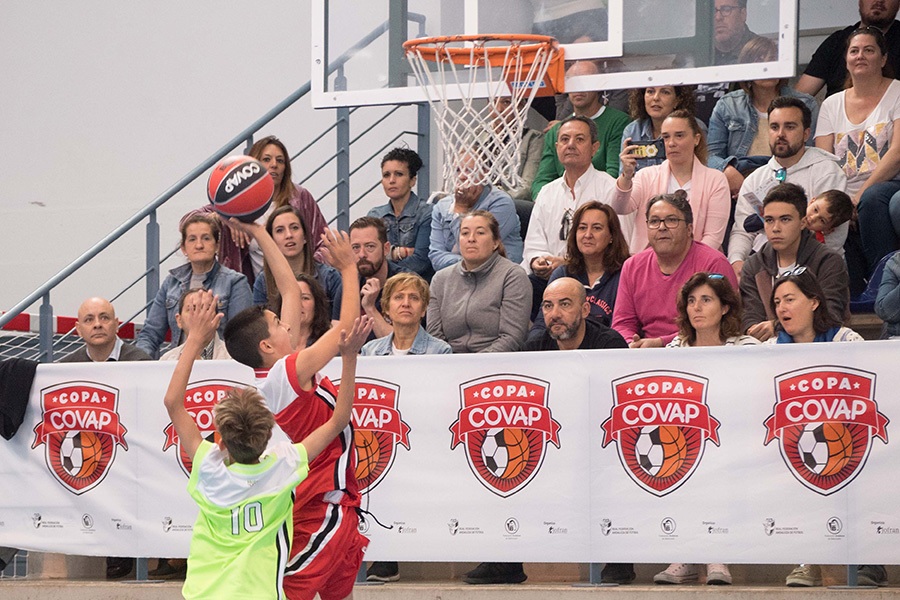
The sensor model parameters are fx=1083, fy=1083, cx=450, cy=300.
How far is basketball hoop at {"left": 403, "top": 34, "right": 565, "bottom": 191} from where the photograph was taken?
7172mm

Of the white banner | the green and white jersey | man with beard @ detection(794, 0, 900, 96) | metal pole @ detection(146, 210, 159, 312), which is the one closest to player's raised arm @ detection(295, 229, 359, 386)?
the green and white jersey

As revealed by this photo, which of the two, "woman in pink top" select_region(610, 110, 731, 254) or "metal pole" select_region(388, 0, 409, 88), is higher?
"metal pole" select_region(388, 0, 409, 88)

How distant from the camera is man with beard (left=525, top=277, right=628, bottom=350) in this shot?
647 cm

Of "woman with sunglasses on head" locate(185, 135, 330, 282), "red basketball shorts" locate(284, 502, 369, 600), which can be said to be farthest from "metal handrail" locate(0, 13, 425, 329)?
"red basketball shorts" locate(284, 502, 369, 600)

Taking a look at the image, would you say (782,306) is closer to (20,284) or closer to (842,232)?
(842,232)

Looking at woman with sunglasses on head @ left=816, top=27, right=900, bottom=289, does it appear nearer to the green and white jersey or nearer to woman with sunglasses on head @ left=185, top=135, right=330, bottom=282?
woman with sunglasses on head @ left=185, top=135, right=330, bottom=282

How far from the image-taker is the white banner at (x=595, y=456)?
5520mm

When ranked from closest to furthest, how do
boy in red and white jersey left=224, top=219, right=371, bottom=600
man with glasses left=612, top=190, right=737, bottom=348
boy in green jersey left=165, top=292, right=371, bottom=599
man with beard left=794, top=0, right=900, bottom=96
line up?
boy in green jersey left=165, top=292, right=371, bottom=599 < boy in red and white jersey left=224, top=219, right=371, bottom=600 < man with glasses left=612, top=190, right=737, bottom=348 < man with beard left=794, top=0, right=900, bottom=96

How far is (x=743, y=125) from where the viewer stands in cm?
859

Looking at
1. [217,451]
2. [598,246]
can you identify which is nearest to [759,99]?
[598,246]

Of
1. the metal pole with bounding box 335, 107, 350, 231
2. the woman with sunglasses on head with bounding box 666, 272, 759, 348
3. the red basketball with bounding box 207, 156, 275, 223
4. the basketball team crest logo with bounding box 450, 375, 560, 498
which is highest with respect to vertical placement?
the metal pole with bounding box 335, 107, 350, 231

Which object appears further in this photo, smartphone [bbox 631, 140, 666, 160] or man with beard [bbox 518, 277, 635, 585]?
smartphone [bbox 631, 140, 666, 160]

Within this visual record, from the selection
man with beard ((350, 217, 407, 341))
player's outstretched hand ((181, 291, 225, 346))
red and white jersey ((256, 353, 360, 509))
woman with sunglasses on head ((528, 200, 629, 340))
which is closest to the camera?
player's outstretched hand ((181, 291, 225, 346))

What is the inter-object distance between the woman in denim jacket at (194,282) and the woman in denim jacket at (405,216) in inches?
57.6
